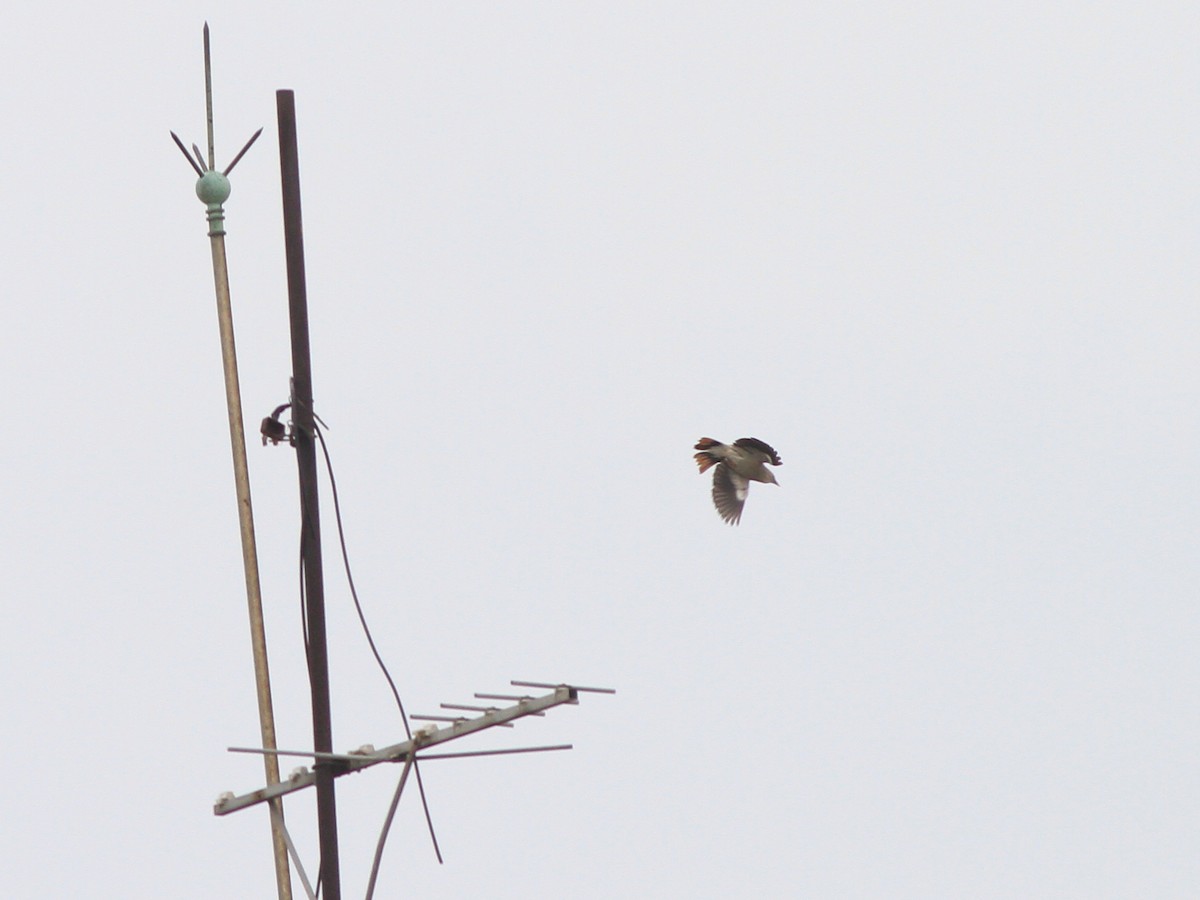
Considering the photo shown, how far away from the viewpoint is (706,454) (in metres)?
17.6

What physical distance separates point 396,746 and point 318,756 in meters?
0.32

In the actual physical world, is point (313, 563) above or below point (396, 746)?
above

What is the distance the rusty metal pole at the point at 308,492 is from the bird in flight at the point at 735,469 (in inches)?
→ 305

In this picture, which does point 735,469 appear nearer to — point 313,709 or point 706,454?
point 706,454

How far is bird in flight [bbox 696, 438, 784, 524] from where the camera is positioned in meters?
17.2

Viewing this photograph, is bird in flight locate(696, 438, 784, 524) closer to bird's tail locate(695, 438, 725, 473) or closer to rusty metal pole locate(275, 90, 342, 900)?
bird's tail locate(695, 438, 725, 473)

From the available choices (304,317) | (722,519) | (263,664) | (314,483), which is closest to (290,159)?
(304,317)

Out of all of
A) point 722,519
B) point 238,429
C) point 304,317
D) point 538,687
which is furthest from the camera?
point 722,519

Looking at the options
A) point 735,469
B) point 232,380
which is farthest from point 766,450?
point 232,380

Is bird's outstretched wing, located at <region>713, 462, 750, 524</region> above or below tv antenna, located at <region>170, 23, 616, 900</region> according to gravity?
above

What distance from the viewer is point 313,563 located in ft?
31.9

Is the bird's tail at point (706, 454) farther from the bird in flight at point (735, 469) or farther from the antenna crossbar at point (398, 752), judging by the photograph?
the antenna crossbar at point (398, 752)

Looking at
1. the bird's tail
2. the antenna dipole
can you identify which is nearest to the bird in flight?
the bird's tail

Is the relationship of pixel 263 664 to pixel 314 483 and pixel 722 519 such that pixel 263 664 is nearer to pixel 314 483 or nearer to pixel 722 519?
pixel 314 483
